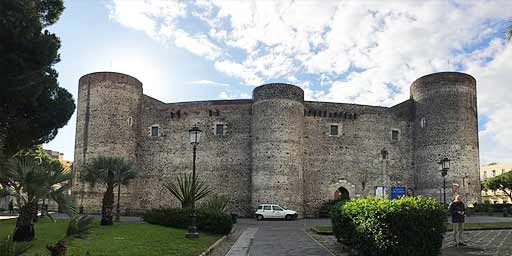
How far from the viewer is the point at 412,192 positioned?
37188 millimetres

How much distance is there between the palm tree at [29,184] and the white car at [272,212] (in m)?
19.1

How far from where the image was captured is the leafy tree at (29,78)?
1491 cm

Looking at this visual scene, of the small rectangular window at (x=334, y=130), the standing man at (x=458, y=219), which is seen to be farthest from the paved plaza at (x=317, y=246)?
the small rectangular window at (x=334, y=130)

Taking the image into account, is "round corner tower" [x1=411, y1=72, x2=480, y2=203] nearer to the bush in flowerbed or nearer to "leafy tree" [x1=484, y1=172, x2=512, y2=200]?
"leafy tree" [x1=484, y1=172, x2=512, y2=200]

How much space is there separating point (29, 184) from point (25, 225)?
1583mm

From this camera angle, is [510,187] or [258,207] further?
[510,187]

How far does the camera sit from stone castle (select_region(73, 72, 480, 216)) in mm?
34156

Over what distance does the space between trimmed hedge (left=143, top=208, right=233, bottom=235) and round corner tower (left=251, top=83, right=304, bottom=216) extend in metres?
12.6

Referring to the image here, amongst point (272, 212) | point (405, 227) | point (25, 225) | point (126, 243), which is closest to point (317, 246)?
point (405, 227)

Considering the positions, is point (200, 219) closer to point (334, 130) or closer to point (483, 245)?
point (483, 245)

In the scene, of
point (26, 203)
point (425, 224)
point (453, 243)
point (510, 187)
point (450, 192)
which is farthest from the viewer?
point (510, 187)

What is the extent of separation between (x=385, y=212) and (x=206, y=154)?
27475 mm

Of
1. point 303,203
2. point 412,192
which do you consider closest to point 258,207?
point 303,203

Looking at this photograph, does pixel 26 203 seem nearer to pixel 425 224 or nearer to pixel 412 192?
pixel 425 224
